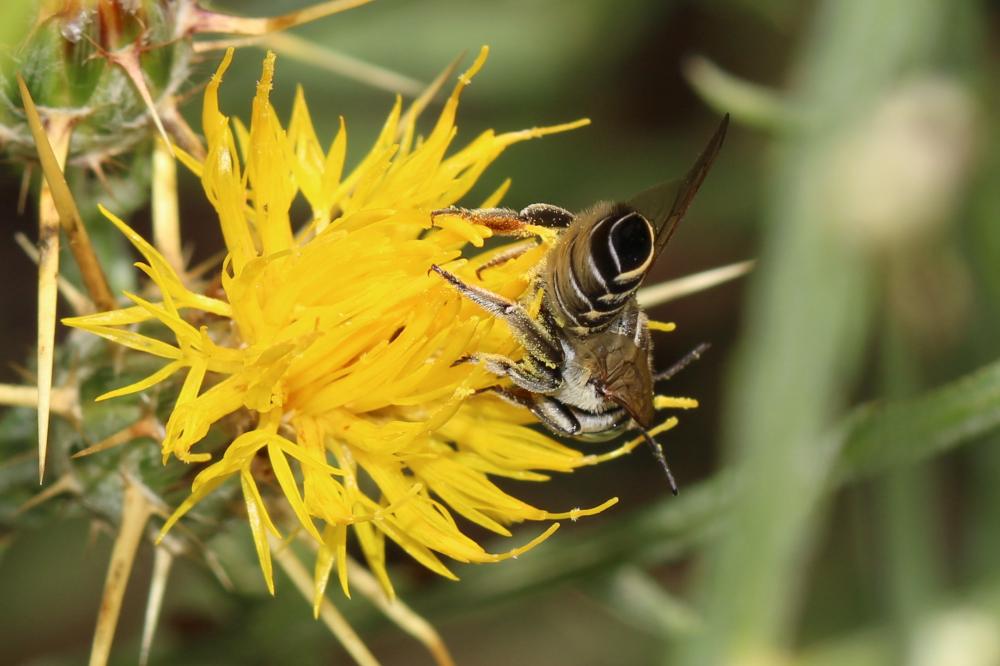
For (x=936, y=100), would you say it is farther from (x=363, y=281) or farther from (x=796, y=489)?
(x=363, y=281)

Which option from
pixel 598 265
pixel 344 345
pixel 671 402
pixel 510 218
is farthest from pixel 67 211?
pixel 671 402

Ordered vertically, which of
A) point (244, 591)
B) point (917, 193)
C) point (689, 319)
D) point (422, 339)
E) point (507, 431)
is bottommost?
point (689, 319)


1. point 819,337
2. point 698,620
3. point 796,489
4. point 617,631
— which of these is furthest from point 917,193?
point 617,631

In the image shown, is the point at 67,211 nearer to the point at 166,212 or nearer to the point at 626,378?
the point at 166,212

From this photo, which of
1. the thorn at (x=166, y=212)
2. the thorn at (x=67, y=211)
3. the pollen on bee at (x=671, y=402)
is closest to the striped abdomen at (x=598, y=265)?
the pollen on bee at (x=671, y=402)

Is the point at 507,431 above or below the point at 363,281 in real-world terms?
below

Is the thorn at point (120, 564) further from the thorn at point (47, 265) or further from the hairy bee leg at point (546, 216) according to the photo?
the hairy bee leg at point (546, 216)
